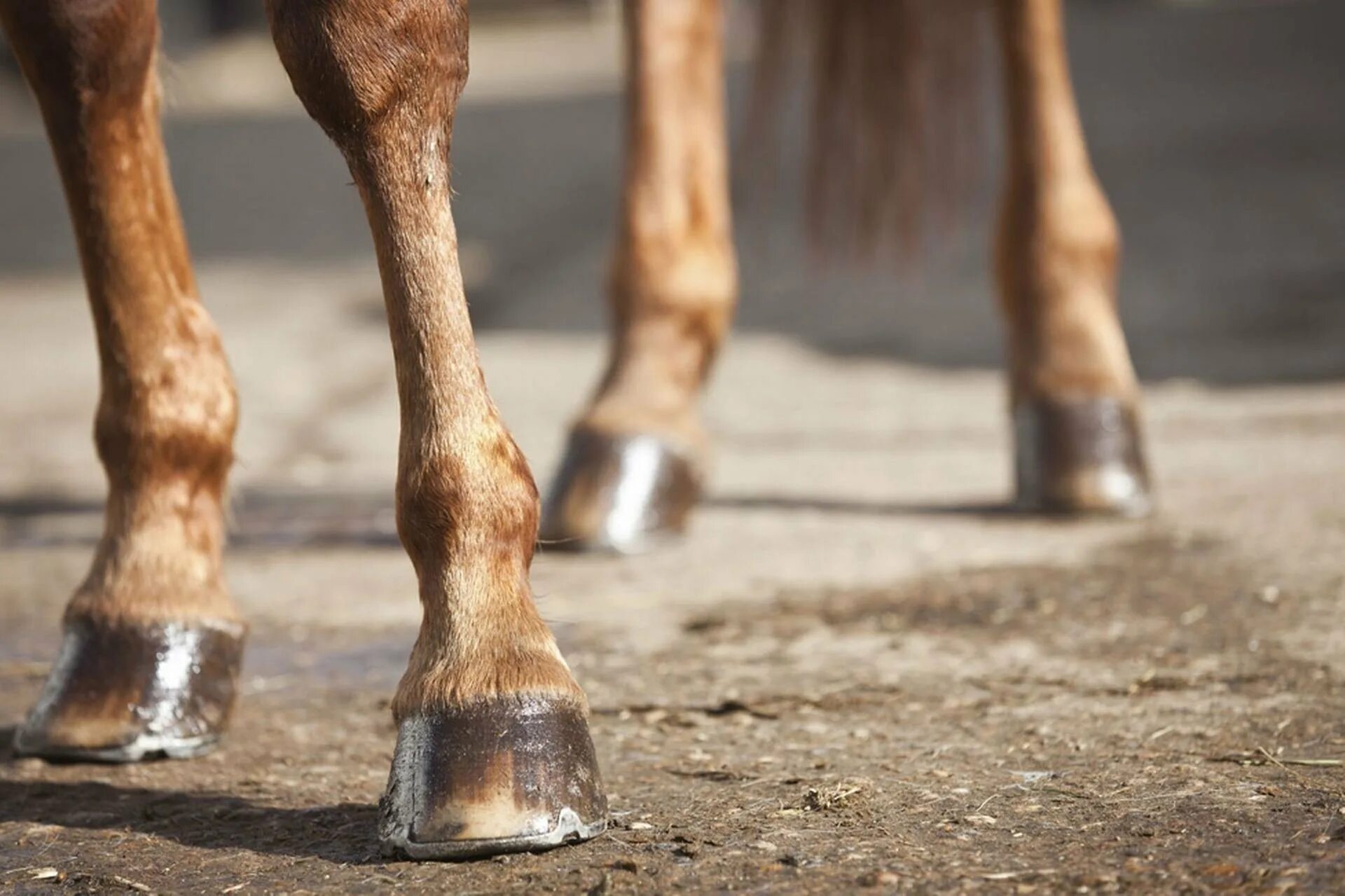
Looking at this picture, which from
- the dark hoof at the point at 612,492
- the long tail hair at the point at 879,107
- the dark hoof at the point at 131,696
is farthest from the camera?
the long tail hair at the point at 879,107

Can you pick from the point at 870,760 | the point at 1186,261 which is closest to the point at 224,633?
the point at 870,760

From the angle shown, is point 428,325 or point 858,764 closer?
point 428,325

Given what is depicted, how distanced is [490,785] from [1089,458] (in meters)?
1.47

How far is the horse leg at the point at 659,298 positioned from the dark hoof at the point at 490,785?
110cm

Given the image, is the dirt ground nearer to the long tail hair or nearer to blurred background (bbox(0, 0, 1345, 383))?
→ the long tail hair

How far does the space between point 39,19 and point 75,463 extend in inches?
81.8

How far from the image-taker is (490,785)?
1.17 meters

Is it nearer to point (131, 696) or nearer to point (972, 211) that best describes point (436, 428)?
point (131, 696)

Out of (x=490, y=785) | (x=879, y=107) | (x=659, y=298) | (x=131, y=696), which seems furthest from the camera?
(x=879, y=107)

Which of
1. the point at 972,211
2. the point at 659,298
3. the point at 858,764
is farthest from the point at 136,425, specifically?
the point at 972,211

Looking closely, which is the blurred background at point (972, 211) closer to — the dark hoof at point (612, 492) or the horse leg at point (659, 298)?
the horse leg at point (659, 298)

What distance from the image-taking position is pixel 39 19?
1.48 m

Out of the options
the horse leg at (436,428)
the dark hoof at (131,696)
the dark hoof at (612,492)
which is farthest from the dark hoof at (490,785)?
the dark hoof at (612,492)

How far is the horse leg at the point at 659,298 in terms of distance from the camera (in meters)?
2.33
